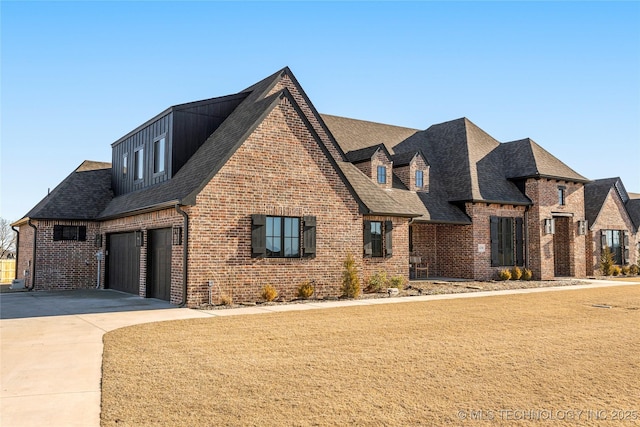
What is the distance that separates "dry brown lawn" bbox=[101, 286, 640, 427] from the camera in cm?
533

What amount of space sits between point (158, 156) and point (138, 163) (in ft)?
7.34

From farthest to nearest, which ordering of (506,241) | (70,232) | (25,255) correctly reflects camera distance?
(506,241) < (25,255) < (70,232)

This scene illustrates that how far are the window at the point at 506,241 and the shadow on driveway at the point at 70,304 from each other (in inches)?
667

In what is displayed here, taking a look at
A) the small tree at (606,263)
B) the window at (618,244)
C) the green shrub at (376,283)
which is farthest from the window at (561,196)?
the green shrub at (376,283)

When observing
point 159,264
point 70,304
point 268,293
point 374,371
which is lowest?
point 70,304

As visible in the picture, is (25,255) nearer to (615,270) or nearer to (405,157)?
(405,157)

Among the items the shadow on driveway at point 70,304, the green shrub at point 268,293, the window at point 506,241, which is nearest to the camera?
the shadow on driveway at point 70,304

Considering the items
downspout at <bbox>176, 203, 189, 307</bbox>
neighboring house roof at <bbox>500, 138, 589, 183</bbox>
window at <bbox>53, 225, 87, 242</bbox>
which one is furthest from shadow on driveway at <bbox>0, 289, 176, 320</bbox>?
neighboring house roof at <bbox>500, 138, 589, 183</bbox>

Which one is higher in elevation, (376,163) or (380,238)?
(376,163)

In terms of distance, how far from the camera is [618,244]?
32469 millimetres

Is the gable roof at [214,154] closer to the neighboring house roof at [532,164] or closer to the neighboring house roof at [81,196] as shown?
the neighboring house roof at [81,196]

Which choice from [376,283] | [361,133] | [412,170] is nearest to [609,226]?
[412,170]

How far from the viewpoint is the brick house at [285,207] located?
50.2 feet

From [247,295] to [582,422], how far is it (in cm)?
1126
